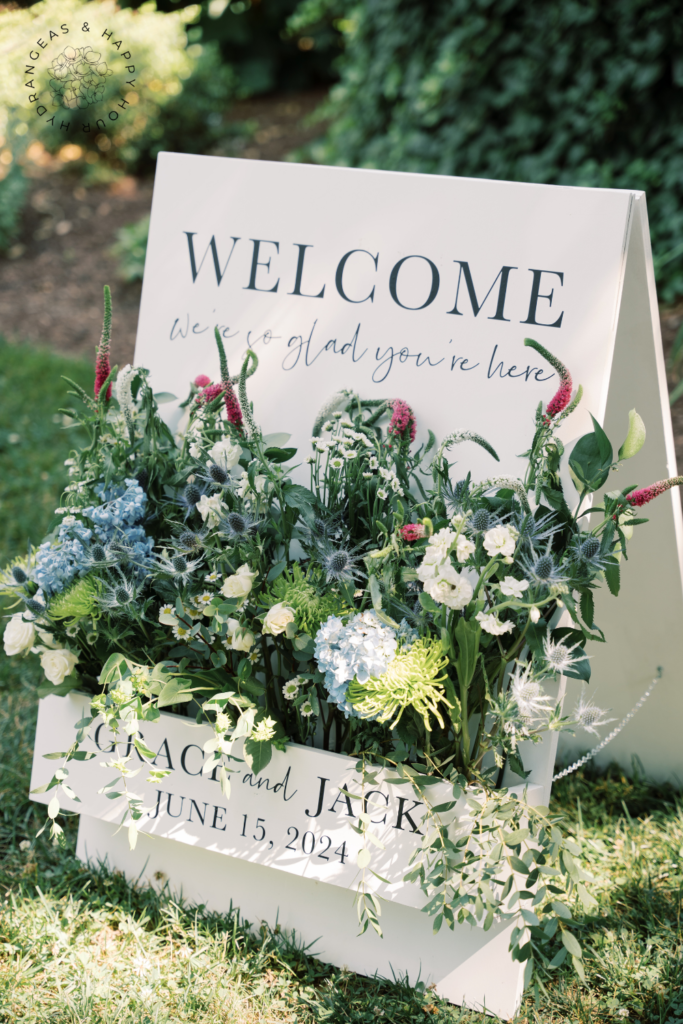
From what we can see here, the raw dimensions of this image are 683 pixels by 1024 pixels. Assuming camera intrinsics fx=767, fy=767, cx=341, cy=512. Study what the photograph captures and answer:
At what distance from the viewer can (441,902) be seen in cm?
112

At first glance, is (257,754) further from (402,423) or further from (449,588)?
(402,423)

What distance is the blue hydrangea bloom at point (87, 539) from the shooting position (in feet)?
4.11

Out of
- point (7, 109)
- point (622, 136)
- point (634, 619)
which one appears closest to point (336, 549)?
point (634, 619)

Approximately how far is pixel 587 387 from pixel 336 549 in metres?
0.50

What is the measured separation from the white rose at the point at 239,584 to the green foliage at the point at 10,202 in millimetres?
4376

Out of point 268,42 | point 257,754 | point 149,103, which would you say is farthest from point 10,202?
point 257,754

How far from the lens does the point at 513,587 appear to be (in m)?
1.05

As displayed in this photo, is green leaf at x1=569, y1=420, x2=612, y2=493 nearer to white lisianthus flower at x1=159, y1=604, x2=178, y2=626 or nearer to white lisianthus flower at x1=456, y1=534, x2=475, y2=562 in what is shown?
white lisianthus flower at x1=456, y1=534, x2=475, y2=562

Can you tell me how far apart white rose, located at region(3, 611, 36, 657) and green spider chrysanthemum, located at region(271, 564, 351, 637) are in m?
0.44

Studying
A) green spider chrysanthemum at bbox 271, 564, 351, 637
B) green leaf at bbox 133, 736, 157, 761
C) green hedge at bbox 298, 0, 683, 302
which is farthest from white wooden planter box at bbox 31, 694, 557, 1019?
green hedge at bbox 298, 0, 683, 302

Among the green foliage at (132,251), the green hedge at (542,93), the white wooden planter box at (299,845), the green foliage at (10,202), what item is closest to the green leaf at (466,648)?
the white wooden planter box at (299,845)

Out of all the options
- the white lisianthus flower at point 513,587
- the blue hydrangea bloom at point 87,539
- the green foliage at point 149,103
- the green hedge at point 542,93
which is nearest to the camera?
the white lisianthus flower at point 513,587

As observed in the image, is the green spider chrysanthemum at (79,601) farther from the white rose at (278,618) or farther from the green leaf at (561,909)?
the green leaf at (561,909)

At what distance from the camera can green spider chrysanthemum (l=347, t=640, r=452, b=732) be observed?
1076 millimetres
